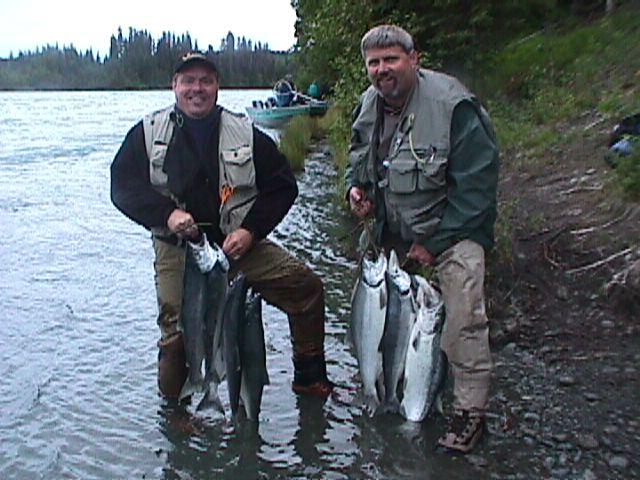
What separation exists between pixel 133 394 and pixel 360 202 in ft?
8.79

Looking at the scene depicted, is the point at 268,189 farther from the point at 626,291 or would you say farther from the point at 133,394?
the point at 626,291

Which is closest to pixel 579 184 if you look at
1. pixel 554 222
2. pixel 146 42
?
pixel 554 222

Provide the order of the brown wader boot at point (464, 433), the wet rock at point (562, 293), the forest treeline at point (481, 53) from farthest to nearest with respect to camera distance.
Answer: the forest treeline at point (481, 53), the wet rock at point (562, 293), the brown wader boot at point (464, 433)

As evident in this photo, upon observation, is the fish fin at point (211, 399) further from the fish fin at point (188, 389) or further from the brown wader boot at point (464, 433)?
the brown wader boot at point (464, 433)

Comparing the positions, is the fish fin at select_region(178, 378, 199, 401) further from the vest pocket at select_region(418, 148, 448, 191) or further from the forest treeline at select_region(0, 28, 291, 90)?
the forest treeline at select_region(0, 28, 291, 90)

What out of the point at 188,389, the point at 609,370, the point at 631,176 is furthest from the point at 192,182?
the point at 631,176

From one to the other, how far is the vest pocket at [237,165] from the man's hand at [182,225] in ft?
1.31

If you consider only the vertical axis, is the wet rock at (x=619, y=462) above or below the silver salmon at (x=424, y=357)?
below

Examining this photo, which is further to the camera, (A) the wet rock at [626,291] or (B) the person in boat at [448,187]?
(A) the wet rock at [626,291]

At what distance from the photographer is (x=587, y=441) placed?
522 cm

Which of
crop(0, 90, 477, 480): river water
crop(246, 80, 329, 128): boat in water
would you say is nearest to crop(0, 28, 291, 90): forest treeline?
crop(246, 80, 329, 128): boat in water

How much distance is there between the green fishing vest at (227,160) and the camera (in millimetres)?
5305

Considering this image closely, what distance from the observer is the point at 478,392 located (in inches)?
198

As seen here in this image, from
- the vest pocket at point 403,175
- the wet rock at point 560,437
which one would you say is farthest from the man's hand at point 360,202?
the wet rock at point 560,437
